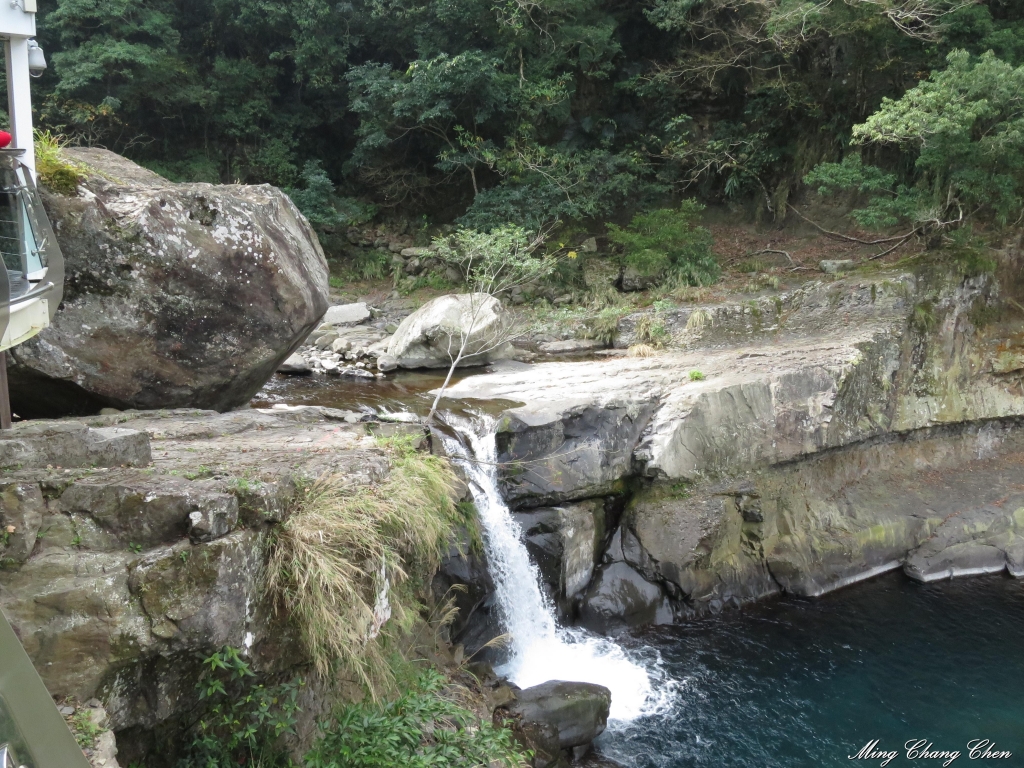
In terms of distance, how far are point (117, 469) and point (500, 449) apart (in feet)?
16.2

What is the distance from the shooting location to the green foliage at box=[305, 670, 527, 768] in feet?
14.6

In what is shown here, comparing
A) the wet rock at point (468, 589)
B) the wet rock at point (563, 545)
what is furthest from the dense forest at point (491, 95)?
the wet rock at point (468, 589)

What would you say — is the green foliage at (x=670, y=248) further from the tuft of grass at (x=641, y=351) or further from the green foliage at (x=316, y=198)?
the green foliage at (x=316, y=198)

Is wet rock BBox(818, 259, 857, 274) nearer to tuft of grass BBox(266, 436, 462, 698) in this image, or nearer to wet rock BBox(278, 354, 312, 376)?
wet rock BBox(278, 354, 312, 376)

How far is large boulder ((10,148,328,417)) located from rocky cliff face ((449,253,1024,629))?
306 centimetres

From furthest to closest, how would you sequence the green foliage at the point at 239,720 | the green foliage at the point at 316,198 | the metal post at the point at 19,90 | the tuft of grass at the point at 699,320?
the green foliage at the point at 316,198, the tuft of grass at the point at 699,320, the metal post at the point at 19,90, the green foliage at the point at 239,720

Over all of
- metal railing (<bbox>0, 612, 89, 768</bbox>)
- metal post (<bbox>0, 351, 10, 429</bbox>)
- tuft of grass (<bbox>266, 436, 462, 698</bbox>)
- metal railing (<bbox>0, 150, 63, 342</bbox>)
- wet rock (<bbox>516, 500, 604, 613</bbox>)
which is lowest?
wet rock (<bbox>516, 500, 604, 613</bbox>)

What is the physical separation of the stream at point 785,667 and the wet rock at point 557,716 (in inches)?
12.0

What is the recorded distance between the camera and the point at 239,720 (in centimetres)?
444

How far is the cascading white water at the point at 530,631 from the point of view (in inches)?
311

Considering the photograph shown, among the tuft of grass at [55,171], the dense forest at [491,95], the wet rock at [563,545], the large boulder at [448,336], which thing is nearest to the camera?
the tuft of grass at [55,171]

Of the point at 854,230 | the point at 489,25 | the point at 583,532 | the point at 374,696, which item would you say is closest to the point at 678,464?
the point at 583,532

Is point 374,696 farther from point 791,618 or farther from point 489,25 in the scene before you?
point 489,25
